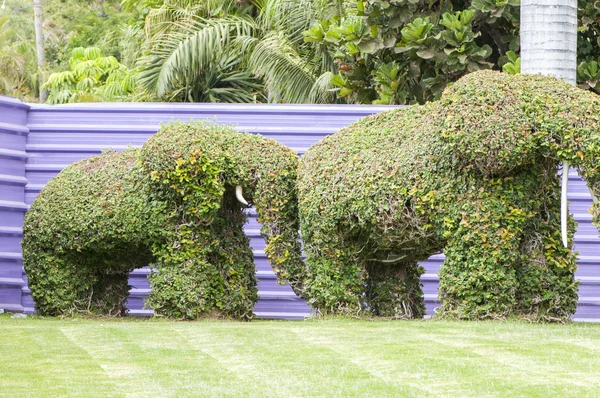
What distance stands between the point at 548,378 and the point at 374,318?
3.88 metres

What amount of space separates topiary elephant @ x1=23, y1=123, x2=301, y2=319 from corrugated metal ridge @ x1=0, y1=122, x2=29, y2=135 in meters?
1.63

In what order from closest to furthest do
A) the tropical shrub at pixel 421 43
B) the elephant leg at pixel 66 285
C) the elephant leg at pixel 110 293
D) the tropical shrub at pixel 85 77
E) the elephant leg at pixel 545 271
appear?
the elephant leg at pixel 545 271, the elephant leg at pixel 66 285, the elephant leg at pixel 110 293, the tropical shrub at pixel 421 43, the tropical shrub at pixel 85 77

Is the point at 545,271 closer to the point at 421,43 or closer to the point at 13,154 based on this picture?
the point at 421,43

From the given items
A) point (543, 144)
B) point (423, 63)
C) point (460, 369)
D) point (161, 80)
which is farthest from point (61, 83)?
point (460, 369)

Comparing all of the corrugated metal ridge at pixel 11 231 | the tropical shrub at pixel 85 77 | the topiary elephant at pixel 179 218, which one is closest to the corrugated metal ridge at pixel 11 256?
the corrugated metal ridge at pixel 11 231

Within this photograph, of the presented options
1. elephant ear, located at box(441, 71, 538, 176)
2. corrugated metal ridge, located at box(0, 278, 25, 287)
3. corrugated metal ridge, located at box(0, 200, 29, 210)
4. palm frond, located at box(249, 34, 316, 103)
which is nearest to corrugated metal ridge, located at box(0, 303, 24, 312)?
corrugated metal ridge, located at box(0, 278, 25, 287)

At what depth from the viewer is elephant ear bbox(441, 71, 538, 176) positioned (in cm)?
858

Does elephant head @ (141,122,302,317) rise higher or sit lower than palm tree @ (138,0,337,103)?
lower

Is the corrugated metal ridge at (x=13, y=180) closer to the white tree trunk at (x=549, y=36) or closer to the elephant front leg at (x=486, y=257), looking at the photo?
the elephant front leg at (x=486, y=257)

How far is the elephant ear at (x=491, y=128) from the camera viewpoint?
28.1 ft

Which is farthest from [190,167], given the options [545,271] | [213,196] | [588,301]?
[588,301]

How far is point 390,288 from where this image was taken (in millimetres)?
10109

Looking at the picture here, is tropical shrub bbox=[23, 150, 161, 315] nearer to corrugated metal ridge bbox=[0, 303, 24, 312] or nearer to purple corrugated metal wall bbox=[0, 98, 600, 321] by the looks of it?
purple corrugated metal wall bbox=[0, 98, 600, 321]

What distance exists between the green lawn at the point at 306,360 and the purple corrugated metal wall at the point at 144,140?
112 inches
